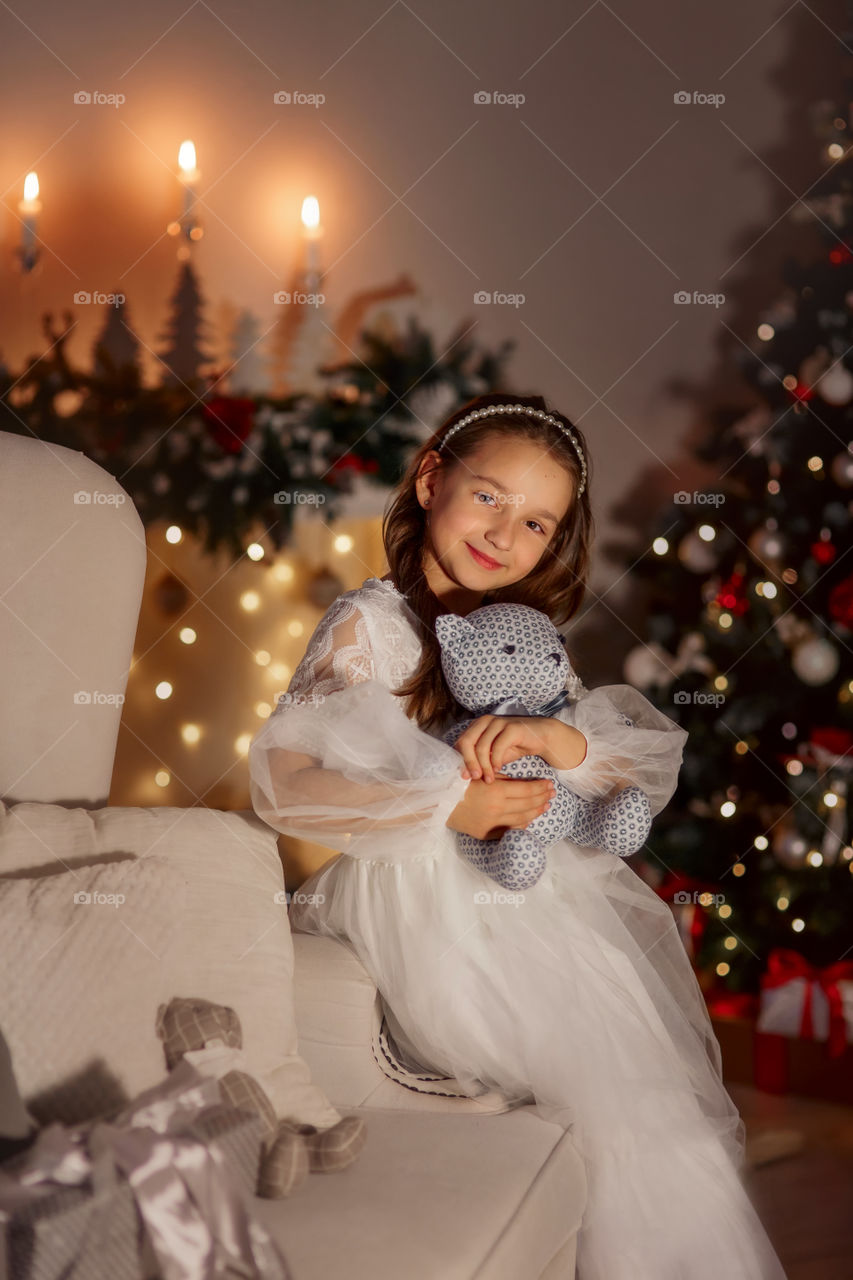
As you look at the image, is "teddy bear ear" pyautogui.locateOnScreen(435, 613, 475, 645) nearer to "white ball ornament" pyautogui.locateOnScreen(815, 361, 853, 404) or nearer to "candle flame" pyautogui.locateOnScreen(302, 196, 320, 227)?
"white ball ornament" pyautogui.locateOnScreen(815, 361, 853, 404)

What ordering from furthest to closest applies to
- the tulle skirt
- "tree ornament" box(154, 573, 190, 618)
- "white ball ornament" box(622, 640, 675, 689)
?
1. "tree ornament" box(154, 573, 190, 618)
2. "white ball ornament" box(622, 640, 675, 689)
3. the tulle skirt

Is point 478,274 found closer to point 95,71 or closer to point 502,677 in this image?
point 95,71

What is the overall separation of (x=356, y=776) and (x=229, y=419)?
2.23 meters

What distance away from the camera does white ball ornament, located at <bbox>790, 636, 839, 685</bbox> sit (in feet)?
8.24

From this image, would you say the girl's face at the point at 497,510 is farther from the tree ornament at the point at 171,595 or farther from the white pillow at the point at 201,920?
the tree ornament at the point at 171,595

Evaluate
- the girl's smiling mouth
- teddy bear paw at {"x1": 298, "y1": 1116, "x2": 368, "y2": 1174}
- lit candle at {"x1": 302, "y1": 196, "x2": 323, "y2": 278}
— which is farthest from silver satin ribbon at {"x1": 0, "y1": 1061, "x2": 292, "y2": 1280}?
lit candle at {"x1": 302, "y1": 196, "x2": 323, "y2": 278}

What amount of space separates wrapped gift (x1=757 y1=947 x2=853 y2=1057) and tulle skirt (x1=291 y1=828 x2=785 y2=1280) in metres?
1.10

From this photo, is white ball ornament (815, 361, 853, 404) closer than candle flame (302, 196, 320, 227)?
Yes

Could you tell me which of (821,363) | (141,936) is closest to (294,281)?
(821,363)

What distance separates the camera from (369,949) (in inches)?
59.0

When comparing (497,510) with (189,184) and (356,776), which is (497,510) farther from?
(189,184)

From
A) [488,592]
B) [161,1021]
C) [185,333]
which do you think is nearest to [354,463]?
[185,333]

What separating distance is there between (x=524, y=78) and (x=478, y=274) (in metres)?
0.59

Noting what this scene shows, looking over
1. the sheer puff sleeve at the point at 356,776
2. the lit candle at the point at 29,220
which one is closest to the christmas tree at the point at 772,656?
the sheer puff sleeve at the point at 356,776
